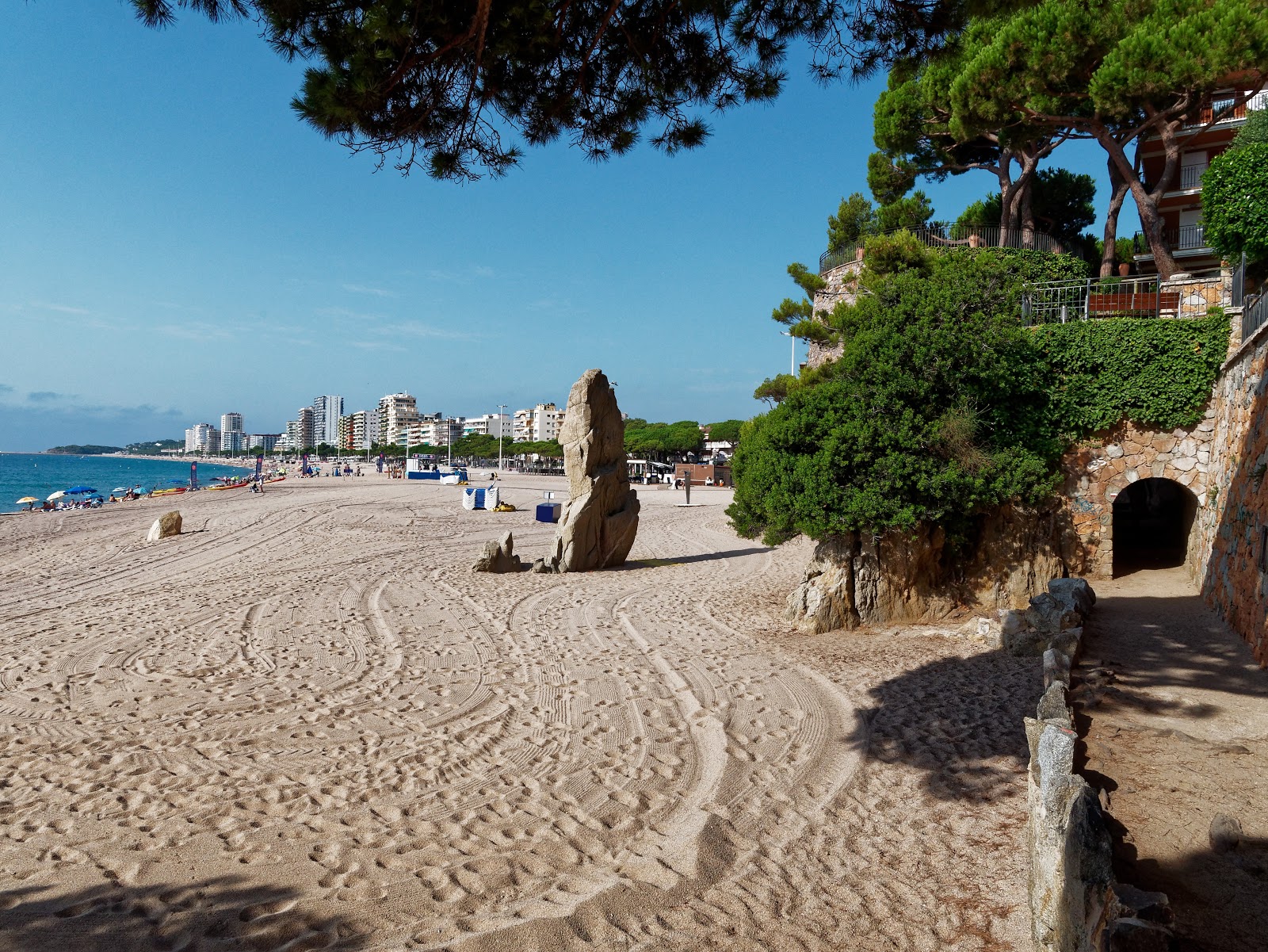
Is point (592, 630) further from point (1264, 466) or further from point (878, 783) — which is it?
point (1264, 466)

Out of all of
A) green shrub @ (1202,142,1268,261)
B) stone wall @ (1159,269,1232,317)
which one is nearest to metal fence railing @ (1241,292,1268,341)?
stone wall @ (1159,269,1232,317)

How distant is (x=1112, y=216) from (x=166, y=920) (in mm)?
25913

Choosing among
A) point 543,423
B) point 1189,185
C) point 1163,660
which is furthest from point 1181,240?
point 543,423

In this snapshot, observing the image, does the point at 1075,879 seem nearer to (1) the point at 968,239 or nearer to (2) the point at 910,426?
(2) the point at 910,426

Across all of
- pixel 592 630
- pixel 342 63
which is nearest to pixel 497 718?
pixel 592 630

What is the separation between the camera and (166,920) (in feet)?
10.8

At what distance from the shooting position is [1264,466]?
6.38m

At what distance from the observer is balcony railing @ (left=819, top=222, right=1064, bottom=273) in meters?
22.4

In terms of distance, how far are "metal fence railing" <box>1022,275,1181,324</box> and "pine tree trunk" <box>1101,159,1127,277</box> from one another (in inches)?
328

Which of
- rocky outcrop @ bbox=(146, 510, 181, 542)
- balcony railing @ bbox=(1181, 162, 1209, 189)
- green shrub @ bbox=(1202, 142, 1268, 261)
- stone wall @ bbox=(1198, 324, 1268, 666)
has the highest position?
balcony railing @ bbox=(1181, 162, 1209, 189)

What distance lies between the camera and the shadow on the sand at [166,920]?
3.12 m

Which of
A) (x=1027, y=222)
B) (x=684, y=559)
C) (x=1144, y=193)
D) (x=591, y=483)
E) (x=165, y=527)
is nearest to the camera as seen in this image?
(x=591, y=483)

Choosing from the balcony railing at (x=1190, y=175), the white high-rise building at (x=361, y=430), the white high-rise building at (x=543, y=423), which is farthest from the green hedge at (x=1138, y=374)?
the white high-rise building at (x=361, y=430)

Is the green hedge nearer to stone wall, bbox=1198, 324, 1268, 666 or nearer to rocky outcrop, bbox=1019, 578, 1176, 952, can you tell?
stone wall, bbox=1198, 324, 1268, 666
